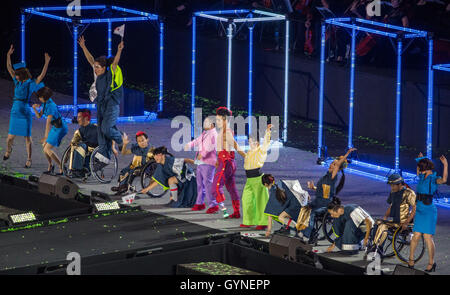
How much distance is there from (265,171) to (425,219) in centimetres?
503

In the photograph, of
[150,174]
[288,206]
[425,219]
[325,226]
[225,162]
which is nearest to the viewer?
[425,219]

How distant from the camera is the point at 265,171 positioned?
15609 mm

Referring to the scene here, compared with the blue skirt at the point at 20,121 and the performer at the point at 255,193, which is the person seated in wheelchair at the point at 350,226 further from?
the blue skirt at the point at 20,121

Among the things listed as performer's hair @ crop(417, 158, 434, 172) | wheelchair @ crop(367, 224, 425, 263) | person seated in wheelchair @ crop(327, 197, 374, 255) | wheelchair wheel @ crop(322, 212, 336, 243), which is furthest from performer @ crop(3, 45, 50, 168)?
performer's hair @ crop(417, 158, 434, 172)

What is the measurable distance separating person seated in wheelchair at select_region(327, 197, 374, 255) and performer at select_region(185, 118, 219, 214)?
2200 millimetres

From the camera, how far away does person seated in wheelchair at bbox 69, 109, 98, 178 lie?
1469 cm

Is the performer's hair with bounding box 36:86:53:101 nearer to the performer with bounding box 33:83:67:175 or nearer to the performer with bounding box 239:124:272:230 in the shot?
the performer with bounding box 33:83:67:175

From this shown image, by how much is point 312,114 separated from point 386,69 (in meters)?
1.76

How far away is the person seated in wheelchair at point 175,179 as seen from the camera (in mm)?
13367

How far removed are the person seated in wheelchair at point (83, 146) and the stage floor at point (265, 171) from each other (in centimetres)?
24

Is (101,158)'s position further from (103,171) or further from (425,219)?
(425,219)

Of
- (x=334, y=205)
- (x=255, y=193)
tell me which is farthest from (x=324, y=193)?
(x=255, y=193)

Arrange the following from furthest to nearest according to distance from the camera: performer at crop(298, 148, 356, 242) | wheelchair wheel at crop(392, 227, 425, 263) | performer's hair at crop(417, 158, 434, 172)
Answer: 1. performer at crop(298, 148, 356, 242)
2. wheelchair wheel at crop(392, 227, 425, 263)
3. performer's hair at crop(417, 158, 434, 172)
